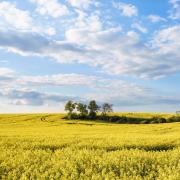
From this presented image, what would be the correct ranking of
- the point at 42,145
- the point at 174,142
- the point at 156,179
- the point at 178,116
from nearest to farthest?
1. the point at 156,179
2. the point at 42,145
3. the point at 174,142
4. the point at 178,116

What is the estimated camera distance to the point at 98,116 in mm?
117188

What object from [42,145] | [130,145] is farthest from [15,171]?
[130,145]

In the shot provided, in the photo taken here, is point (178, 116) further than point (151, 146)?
Yes

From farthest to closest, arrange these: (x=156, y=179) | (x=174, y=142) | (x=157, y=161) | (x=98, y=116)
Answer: (x=98, y=116) → (x=174, y=142) → (x=157, y=161) → (x=156, y=179)

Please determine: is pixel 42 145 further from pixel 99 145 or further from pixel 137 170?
pixel 137 170

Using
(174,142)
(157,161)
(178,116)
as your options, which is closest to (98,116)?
(178,116)

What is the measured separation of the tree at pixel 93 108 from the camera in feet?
379

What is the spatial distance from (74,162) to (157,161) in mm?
3576

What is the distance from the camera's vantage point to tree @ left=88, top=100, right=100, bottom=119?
115 m

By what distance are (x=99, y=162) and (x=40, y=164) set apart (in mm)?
2245

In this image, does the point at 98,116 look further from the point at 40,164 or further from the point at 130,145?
the point at 40,164

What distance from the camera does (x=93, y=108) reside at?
11762 centimetres

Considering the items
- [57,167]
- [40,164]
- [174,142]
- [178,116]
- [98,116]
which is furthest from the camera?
[98,116]

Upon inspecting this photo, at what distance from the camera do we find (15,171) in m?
13.4
